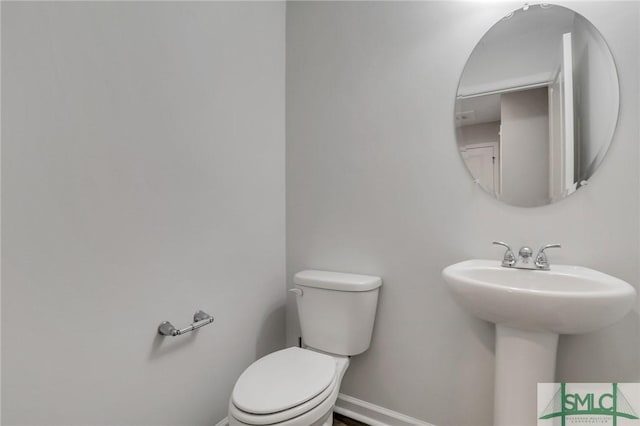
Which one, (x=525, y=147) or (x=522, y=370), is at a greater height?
(x=525, y=147)

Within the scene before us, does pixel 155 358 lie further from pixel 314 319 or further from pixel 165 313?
pixel 314 319

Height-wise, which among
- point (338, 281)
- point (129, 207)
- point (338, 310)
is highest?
point (129, 207)

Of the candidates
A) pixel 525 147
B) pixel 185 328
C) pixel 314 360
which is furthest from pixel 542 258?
pixel 185 328

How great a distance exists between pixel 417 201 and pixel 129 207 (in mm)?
1177

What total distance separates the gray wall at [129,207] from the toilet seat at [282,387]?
328mm

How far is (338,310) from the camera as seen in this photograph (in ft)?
4.69

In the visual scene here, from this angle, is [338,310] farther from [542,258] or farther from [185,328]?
[542,258]

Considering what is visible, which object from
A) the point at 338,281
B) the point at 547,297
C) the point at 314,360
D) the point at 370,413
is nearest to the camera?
the point at 547,297

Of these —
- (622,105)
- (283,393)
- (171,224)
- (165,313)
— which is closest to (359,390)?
(283,393)

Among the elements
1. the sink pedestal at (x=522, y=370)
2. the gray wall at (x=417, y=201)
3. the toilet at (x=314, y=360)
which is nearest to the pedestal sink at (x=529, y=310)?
the sink pedestal at (x=522, y=370)

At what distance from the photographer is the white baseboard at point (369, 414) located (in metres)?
1.44

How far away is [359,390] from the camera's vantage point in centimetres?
159

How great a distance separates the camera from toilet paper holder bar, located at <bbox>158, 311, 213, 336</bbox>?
44.8 inches

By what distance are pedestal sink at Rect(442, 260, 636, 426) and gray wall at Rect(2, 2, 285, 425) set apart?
102cm
